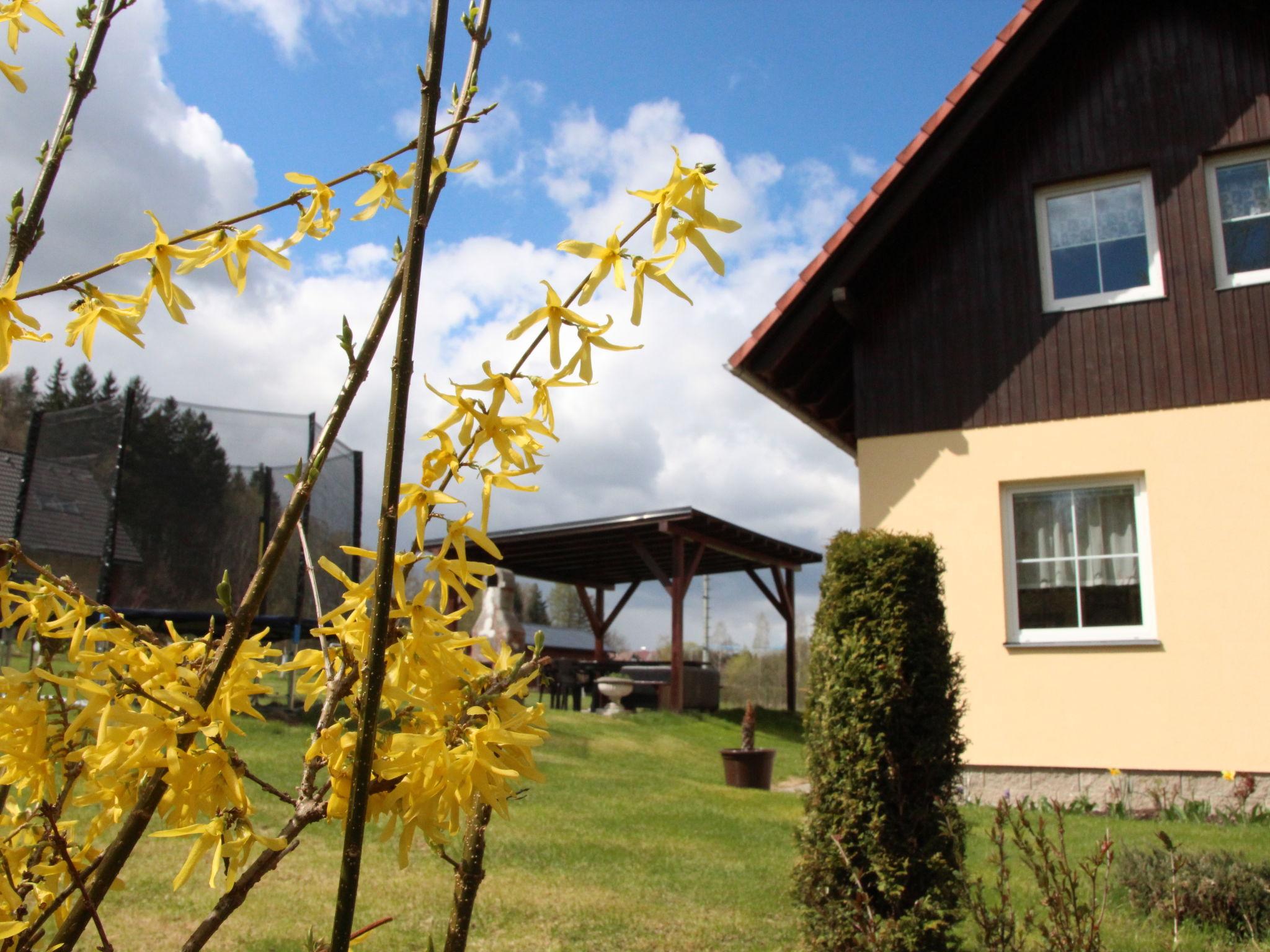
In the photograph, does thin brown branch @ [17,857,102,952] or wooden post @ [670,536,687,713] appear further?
wooden post @ [670,536,687,713]

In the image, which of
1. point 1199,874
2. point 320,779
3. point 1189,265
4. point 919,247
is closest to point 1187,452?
point 1189,265

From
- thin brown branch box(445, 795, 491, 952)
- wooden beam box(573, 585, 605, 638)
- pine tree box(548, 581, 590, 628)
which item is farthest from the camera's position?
pine tree box(548, 581, 590, 628)

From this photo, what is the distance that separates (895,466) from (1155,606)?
2138 millimetres

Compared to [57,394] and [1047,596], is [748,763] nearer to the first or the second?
[1047,596]

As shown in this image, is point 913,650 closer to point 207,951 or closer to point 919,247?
point 207,951

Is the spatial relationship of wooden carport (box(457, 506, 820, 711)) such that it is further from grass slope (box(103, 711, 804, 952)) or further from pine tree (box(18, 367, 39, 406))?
pine tree (box(18, 367, 39, 406))

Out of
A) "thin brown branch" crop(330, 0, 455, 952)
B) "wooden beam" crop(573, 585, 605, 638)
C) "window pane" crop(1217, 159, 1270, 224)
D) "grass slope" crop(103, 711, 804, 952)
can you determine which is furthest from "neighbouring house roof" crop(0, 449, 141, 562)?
"wooden beam" crop(573, 585, 605, 638)

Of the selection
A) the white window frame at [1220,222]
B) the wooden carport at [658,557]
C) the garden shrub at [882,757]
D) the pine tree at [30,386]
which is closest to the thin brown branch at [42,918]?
the garden shrub at [882,757]

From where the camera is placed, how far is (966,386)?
7781mm

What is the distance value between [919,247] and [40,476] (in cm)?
835

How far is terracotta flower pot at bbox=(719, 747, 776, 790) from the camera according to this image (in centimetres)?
844

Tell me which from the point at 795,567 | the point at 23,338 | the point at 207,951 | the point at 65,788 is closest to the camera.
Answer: the point at 23,338

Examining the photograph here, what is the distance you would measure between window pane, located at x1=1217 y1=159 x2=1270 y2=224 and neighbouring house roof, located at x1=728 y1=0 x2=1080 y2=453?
1763 millimetres

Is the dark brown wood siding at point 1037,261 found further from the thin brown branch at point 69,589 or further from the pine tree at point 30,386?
the pine tree at point 30,386
